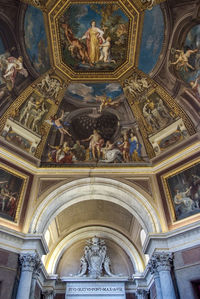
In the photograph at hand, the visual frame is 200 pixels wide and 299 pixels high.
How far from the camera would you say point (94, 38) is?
40.1ft

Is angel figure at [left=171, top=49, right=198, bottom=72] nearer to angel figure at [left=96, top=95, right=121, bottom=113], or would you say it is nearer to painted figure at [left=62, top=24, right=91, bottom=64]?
angel figure at [left=96, top=95, right=121, bottom=113]

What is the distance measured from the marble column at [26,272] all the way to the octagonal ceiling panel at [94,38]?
886 centimetres

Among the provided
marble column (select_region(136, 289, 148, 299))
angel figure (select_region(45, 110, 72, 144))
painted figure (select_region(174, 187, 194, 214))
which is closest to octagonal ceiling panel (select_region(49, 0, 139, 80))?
angel figure (select_region(45, 110, 72, 144))

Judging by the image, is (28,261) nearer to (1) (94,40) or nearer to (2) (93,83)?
(2) (93,83)

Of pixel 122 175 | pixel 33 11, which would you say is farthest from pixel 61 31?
pixel 122 175

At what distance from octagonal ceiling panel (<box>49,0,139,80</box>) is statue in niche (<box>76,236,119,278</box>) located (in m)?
11.0

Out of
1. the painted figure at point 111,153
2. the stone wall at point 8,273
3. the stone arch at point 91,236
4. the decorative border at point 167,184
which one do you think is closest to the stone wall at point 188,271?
the decorative border at point 167,184

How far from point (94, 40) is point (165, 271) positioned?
1068 centimetres

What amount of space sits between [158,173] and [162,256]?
13.4ft

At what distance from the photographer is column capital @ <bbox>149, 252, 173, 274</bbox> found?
408 inches

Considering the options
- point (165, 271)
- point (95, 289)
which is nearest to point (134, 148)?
point (165, 271)

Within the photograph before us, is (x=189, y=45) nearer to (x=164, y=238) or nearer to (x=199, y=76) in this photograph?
(x=199, y=76)

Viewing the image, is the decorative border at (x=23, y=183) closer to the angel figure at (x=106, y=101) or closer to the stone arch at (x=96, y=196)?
the stone arch at (x=96, y=196)

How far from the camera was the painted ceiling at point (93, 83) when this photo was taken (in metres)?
11.2
